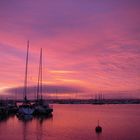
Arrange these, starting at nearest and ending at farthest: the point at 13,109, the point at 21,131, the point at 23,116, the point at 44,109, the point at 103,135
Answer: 1. the point at 103,135
2. the point at 21,131
3. the point at 23,116
4. the point at 44,109
5. the point at 13,109

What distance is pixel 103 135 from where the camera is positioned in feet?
155

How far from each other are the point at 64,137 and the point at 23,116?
26536 mm

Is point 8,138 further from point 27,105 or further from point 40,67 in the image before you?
point 40,67

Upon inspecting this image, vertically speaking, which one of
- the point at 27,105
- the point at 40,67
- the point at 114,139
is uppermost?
the point at 40,67

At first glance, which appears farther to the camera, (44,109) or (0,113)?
(44,109)

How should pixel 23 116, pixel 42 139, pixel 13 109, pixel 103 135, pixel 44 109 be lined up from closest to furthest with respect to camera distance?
pixel 42 139 → pixel 103 135 → pixel 23 116 → pixel 44 109 → pixel 13 109

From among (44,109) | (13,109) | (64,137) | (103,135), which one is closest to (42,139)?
(64,137)

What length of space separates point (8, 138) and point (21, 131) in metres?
8.79

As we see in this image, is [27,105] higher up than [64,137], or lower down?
higher up

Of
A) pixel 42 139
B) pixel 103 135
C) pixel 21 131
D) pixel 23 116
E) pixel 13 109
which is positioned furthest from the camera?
pixel 13 109

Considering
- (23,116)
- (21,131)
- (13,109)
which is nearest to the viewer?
(21,131)

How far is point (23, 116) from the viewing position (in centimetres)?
6956

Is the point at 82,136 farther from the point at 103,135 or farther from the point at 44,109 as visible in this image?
the point at 44,109

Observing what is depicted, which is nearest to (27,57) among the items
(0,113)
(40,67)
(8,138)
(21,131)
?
(40,67)
